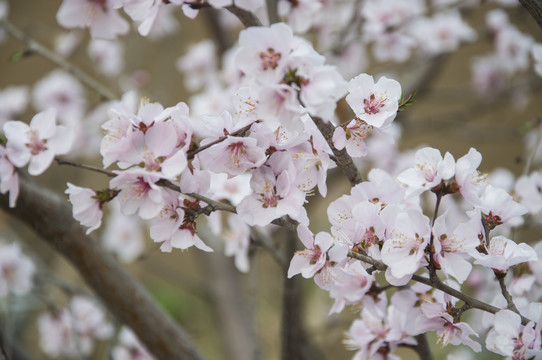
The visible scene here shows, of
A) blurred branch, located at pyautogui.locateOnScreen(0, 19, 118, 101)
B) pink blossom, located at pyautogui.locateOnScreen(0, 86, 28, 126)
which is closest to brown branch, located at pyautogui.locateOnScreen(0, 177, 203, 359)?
blurred branch, located at pyautogui.locateOnScreen(0, 19, 118, 101)

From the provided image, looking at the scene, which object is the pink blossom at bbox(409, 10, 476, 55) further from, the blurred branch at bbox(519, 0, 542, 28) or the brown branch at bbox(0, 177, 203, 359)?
the brown branch at bbox(0, 177, 203, 359)

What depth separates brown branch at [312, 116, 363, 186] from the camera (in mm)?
576

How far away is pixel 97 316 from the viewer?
1442 mm

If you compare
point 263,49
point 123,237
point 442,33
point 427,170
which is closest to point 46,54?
point 263,49

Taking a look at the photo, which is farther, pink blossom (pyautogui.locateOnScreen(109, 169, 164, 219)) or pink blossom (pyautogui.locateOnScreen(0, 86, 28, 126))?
pink blossom (pyautogui.locateOnScreen(0, 86, 28, 126))

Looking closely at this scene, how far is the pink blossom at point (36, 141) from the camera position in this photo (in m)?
0.64

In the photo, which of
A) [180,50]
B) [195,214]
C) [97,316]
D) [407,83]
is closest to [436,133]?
[407,83]

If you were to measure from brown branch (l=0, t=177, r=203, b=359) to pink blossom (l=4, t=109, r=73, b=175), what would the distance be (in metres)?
0.22

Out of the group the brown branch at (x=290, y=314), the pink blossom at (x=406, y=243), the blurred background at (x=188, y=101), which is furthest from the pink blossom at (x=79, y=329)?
the pink blossom at (x=406, y=243)

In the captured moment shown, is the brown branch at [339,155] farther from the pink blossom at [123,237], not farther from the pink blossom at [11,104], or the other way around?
the pink blossom at [123,237]

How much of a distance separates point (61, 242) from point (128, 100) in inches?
11.1

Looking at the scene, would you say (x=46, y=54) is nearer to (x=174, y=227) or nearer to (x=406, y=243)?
(x=174, y=227)

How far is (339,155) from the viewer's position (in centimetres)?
62

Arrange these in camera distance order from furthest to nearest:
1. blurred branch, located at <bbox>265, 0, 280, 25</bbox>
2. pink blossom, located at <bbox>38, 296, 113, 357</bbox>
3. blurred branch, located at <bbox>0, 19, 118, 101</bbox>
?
pink blossom, located at <bbox>38, 296, 113, 357</bbox>
blurred branch, located at <bbox>0, 19, 118, 101</bbox>
blurred branch, located at <bbox>265, 0, 280, 25</bbox>
